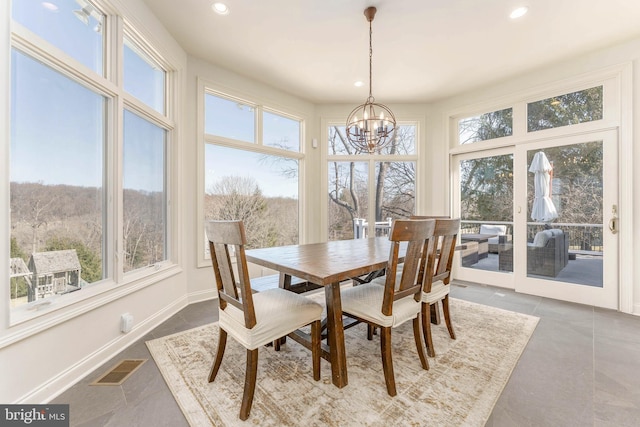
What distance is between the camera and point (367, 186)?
453cm

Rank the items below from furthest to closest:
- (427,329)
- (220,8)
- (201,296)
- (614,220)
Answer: (201,296)
(614,220)
(220,8)
(427,329)

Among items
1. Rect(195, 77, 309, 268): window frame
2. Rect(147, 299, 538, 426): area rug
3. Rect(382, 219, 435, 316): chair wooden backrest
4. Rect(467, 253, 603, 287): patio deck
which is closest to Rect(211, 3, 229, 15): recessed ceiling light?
Rect(195, 77, 309, 268): window frame

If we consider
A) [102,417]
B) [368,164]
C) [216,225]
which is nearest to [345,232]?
[368,164]

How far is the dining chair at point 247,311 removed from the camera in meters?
1.38

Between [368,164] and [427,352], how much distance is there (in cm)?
315

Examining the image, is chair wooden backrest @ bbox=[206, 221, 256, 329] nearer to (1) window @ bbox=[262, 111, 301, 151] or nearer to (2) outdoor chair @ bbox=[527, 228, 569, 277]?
(1) window @ bbox=[262, 111, 301, 151]

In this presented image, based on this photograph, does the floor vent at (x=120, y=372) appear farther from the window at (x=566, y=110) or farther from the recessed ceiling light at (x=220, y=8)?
the window at (x=566, y=110)

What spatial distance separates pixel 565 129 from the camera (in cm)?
321

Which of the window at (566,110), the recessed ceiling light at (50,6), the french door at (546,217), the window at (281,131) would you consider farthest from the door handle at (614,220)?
the recessed ceiling light at (50,6)

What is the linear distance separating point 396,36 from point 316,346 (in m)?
3.00

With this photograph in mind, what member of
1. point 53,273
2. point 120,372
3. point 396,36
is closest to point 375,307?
point 120,372

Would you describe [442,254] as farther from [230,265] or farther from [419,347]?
[230,265]

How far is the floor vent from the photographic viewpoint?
1706 millimetres

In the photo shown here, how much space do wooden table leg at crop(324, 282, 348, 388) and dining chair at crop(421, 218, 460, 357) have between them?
71 cm
